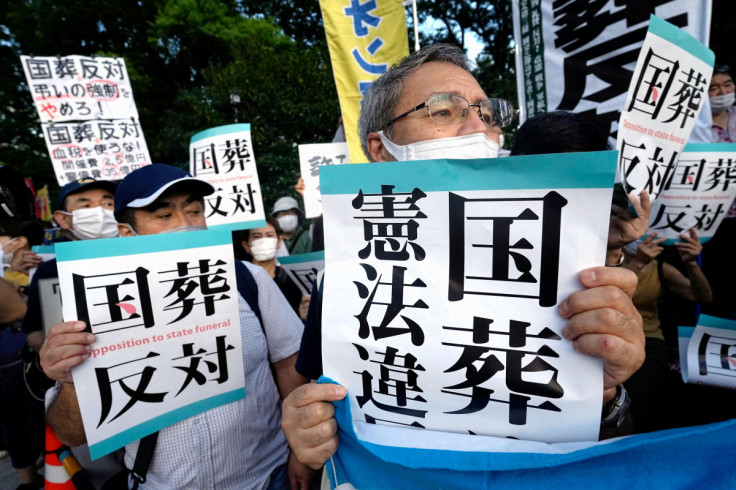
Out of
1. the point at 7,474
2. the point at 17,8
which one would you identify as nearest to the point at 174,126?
the point at 17,8

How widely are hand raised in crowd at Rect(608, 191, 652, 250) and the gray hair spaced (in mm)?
952

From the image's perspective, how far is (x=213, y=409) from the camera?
1.64m

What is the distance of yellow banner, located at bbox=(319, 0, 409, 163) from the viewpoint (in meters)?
4.38

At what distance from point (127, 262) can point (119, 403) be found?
498mm

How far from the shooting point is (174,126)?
13.8 meters

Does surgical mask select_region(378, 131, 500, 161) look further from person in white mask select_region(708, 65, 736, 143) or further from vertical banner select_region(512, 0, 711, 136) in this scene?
person in white mask select_region(708, 65, 736, 143)

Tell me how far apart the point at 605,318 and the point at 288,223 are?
4586 millimetres

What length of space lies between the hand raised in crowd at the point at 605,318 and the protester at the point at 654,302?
1.11 meters

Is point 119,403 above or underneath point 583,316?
underneath

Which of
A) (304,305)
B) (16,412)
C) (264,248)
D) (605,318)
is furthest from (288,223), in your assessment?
(605,318)

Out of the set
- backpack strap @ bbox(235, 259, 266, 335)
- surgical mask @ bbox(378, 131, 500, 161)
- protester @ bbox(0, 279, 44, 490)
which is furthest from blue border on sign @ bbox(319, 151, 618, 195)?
protester @ bbox(0, 279, 44, 490)

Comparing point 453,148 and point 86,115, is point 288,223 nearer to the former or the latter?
point 86,115

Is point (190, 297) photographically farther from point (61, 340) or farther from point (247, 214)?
point (247, 214)

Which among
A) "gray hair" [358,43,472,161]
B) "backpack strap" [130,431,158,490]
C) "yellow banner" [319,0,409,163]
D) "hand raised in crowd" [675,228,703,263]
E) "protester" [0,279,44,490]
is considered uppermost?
"yellow banner" [319,0,409,163]
